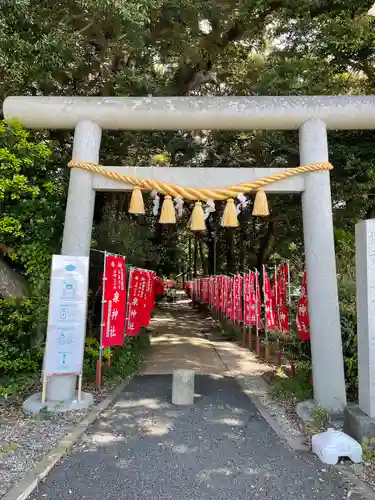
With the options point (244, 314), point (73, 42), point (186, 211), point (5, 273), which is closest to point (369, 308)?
point (5, 273)

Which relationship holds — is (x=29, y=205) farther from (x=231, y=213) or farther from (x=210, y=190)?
(x=231, y=213)

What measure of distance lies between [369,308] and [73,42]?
20.8 ft

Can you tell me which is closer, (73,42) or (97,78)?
(73,42)

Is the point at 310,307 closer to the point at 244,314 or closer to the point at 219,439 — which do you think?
the point at 219,439

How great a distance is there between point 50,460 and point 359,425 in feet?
11.0

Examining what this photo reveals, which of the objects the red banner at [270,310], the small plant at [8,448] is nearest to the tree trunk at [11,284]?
the small plant at [8,448]

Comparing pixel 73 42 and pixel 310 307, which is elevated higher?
pixel 73 42

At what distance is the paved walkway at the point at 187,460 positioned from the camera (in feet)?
12.5

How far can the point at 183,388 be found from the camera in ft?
21.6

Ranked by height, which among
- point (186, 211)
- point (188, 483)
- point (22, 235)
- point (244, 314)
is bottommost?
point (188, 483)

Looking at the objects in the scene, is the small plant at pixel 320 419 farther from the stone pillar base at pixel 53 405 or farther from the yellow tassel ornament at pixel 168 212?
the yellow tassel ornament at pixel 168 212

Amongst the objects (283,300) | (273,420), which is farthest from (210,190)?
(283,300)

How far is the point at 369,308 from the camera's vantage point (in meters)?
4.82

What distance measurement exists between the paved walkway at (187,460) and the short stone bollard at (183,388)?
6.7 inches
